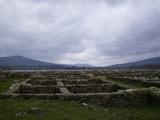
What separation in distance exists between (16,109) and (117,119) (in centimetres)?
430

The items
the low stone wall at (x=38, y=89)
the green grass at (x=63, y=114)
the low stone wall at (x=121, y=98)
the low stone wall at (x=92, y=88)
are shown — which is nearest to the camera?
the green grass at (x=63, y=114)

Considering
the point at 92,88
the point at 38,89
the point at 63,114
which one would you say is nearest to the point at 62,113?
the point at 63,114

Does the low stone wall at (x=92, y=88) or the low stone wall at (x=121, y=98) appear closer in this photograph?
the low stone wall at (x=121, y=98)

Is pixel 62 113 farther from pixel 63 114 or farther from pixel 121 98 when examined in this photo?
pixel 121 98

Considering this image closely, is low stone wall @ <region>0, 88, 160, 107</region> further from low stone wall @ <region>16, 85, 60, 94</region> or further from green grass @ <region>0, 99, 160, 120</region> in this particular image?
low stone wall @ <region>16, 85, 60, 94</region>

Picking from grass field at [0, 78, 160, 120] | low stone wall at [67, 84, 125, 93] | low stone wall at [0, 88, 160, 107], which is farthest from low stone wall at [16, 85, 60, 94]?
grass field at [0, 78, 160, 120]

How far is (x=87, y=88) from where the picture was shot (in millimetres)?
19594

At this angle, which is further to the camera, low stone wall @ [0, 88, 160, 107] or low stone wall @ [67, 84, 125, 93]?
low stone wall @ [67, 84, 125, 93]

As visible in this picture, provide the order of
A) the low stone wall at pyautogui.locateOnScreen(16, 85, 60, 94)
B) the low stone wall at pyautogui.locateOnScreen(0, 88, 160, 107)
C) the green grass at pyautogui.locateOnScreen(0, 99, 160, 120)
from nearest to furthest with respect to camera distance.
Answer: the green grass at pyautogui.locateOnScreen(0, 99, 160, 120), the low stone wall at pyautogui.locateOnScreen(0, 88, 160, 107), the low stone wall at pyautogui.locateOnScreen(16, 85, 60, 94)

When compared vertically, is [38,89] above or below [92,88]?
above

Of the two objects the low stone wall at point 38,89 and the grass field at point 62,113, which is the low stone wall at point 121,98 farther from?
the low stone wall at point 38,89

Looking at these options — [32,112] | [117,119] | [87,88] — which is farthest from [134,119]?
[87,88]

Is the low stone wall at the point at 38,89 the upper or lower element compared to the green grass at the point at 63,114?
upper

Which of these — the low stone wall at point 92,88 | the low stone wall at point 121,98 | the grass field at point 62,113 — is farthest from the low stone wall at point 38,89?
the grass field at point 62,113
